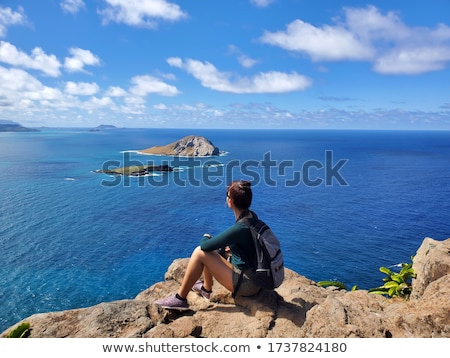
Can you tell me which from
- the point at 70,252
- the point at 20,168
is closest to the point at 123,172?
the point at 20,168

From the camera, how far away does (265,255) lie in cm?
714

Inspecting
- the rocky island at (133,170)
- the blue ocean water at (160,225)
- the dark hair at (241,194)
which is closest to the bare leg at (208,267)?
the dark hair at (241,194)

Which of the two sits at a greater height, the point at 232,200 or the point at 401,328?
the point at 232,200

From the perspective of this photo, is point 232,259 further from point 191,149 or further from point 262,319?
point 191,149

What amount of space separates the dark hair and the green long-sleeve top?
44 cm

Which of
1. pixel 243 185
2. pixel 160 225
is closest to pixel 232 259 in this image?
pixel 243 185

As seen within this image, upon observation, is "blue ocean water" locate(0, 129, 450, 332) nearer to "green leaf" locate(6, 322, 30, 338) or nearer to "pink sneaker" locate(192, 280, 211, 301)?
"green leaf" locate(6, 322, 30, 338)

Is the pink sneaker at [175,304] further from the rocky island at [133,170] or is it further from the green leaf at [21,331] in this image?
the rocky island at [133,170]

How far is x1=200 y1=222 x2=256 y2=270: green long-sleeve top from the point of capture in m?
6.94

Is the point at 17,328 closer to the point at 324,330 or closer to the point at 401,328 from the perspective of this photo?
the point at 324,330

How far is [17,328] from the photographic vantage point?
726 cm

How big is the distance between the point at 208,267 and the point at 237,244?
952mm

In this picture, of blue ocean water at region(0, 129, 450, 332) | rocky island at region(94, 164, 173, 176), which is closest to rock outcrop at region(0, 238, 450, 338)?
blue ocean water at region(0, 129, 450, 332)
